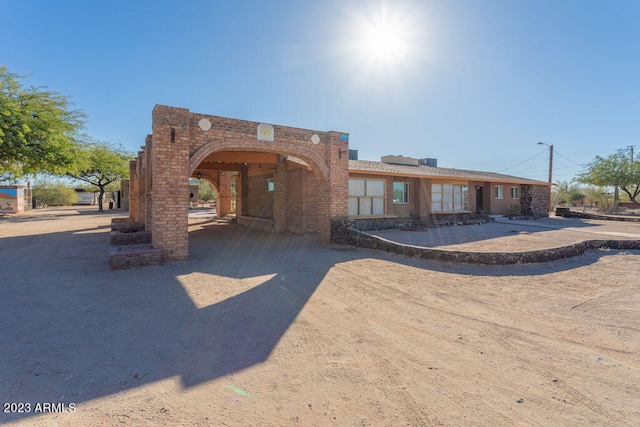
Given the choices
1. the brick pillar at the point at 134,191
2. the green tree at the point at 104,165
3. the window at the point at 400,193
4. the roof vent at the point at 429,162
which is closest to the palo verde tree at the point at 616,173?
the roof vent at the point at 429,162

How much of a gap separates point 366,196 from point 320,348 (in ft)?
38.8

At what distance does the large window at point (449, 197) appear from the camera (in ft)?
57.8

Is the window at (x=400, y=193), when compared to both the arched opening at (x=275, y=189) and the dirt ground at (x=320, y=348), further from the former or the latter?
the dirt ground at (x=320, y=348)

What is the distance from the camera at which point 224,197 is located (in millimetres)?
23562

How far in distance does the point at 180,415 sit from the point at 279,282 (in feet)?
13.0

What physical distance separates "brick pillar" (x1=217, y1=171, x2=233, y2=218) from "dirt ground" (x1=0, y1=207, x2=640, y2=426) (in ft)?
53.9

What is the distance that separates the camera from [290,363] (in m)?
3.26

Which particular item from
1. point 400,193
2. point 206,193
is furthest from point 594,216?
point 206,193

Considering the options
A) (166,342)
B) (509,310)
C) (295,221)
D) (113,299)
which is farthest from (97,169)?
(509,310)

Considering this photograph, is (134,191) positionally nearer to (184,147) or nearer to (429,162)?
(184,147)

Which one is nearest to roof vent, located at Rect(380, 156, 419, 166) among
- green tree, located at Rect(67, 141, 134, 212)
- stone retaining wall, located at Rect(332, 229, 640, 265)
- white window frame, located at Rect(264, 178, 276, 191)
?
white window frame, located at Rect(264, 178, 276, 191)

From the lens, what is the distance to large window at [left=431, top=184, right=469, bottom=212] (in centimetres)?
1761

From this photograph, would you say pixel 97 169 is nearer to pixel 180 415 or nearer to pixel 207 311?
pixel 207 311

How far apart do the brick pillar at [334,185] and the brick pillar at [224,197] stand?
A: 1371 cm
